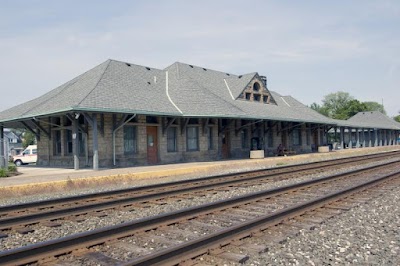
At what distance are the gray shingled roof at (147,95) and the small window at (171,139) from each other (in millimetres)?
1541

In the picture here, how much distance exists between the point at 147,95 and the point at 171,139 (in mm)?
3181

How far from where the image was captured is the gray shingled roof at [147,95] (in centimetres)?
1900

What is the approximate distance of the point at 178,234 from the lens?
230 inches

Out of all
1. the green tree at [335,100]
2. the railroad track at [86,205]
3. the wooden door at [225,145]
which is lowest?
the railroad track at [86,205]

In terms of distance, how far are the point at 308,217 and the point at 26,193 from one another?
373 inches

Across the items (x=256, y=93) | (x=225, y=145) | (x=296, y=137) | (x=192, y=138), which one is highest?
(x=256, y=93)

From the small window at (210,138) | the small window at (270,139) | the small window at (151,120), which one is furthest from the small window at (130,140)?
the small window at (270,139)

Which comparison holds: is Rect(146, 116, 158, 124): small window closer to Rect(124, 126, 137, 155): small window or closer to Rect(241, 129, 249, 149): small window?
Rect(124, 126, 137, 155): small window

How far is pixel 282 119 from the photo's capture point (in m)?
26.5

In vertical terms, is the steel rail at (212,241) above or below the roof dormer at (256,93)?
below

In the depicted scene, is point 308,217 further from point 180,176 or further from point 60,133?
point 60,133

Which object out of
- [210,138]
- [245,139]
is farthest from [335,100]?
[210,138]

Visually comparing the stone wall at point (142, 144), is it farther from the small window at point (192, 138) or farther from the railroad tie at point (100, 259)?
the railroad tie at point (100, 259)

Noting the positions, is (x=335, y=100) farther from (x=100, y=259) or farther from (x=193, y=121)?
(x=100, y=259)
